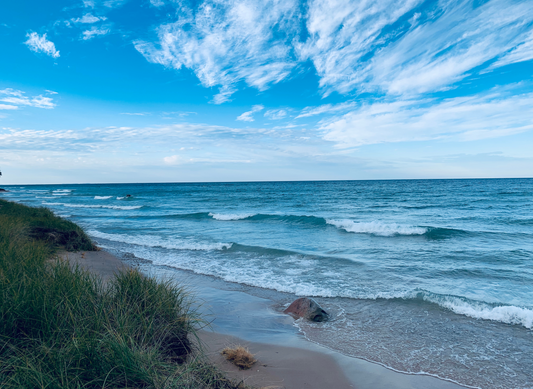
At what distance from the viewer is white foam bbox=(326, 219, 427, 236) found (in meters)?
18.0

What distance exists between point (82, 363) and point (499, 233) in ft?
67.6

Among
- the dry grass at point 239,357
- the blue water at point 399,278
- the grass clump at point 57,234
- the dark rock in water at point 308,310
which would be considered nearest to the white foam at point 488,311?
the blue water at point 399,278

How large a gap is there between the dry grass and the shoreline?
0.10m

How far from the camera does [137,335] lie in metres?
3.41

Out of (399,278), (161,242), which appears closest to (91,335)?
(399,278)

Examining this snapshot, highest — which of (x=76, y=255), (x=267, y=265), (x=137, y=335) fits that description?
(x=137, y=335)

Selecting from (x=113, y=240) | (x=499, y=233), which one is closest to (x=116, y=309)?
(x=113, y=240)

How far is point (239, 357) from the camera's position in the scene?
4.81 metres

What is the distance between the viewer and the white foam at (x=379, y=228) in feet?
59.1

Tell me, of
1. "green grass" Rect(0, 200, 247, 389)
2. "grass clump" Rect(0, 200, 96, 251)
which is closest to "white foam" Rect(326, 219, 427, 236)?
"grass clump" Rect(0, 200, 96, 251)

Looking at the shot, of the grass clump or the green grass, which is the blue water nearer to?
the grass clump

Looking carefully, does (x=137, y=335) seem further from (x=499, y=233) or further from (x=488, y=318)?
(x=499, y=233)

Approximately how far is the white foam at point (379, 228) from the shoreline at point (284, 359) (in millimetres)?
12873

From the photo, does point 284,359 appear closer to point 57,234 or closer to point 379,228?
point 57,234
